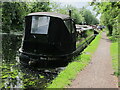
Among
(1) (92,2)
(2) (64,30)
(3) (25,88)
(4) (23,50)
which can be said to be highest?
(1) (92,2)

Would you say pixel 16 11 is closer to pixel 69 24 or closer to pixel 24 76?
pixel 69 24

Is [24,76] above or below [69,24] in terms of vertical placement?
below

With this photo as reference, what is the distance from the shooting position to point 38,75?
8.38 metres

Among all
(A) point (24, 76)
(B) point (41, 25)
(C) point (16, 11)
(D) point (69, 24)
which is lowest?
(A) point (24, 76)

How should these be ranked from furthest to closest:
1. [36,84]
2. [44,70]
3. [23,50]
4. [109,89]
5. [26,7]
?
[26,7] < [23,50] < [44,70] < [36,84] < [109,89]

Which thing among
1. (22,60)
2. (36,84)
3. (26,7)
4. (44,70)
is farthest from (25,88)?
(26,7)

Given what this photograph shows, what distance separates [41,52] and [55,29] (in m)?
1.44

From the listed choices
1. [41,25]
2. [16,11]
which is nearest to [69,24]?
[41,25]

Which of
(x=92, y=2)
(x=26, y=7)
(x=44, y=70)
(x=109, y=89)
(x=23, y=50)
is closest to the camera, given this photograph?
(x=109, y=89)

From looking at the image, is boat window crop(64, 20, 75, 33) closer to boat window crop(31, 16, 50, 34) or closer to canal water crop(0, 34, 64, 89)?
boat window crop(31, 16, 50, 34)

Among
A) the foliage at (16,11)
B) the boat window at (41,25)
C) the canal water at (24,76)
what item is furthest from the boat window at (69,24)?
the foliage at (16,11)

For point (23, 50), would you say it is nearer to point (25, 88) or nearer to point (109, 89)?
point (25, 88)

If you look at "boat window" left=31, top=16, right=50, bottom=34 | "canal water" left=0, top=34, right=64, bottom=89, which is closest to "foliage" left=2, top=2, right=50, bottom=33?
"boat window" left=31, top=16, right=50, bottom=34

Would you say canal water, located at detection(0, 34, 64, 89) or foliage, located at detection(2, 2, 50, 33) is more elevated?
foliage, located at detection(2, 2, 50, 33)
